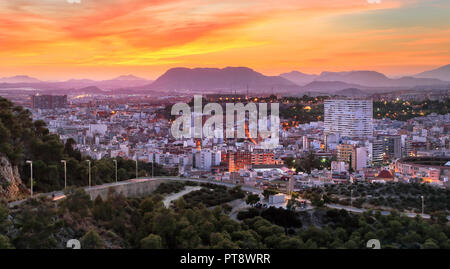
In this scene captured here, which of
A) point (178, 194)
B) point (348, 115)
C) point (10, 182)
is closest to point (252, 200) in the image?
point (178, 194)

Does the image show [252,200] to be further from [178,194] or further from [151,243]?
[151,243]

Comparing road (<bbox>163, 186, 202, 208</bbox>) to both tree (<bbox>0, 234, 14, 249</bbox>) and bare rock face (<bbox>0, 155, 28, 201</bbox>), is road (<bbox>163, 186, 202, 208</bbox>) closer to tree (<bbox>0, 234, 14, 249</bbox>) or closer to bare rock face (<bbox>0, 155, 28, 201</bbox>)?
bare rock face (<bbox>0, 155, 28, 201</bbox>)

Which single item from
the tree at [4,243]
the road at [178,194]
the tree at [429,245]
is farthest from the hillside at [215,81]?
the tree at [4,243]

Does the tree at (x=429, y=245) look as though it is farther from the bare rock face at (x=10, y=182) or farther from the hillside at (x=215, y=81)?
the hillside at (x=215, y=81)
